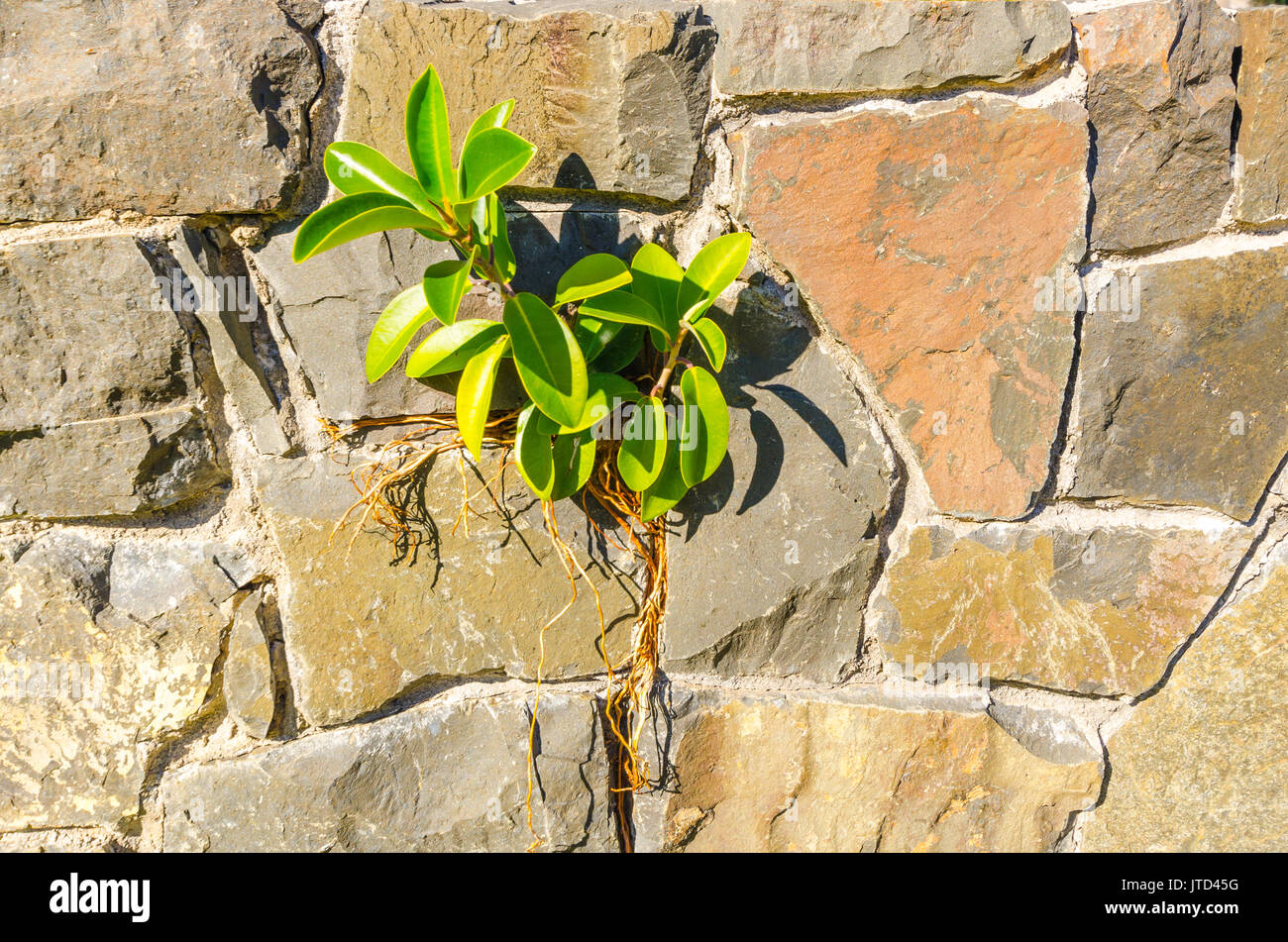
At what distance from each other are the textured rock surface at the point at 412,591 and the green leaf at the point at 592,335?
0.20m

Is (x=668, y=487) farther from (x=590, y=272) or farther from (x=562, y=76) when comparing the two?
(x=562, y=76)

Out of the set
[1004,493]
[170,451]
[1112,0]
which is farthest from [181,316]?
[1112,0]

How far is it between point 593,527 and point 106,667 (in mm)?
681

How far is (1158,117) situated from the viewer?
99cm

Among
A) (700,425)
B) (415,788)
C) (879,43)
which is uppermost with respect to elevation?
(879,43)

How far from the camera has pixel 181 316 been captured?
1.00 meters

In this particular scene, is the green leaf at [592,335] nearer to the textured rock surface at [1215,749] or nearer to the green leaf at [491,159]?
the green leaf at [491,159]

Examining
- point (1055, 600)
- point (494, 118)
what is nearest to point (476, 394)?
point (494, 118)

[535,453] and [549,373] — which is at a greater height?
[549,373]

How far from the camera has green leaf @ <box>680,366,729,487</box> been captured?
3.11ft

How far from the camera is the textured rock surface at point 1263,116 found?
0.98m

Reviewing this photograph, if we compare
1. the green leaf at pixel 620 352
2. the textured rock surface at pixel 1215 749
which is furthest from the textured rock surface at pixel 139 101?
the textured rock surface at pixel 1215 749
